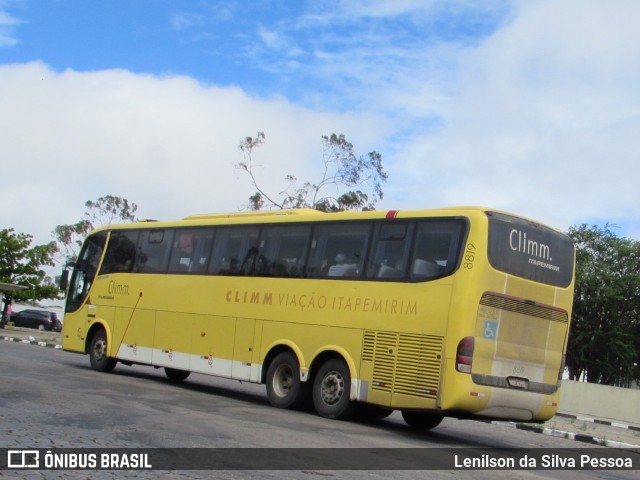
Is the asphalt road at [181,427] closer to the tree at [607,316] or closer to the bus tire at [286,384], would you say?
the bus tire at [286,384]

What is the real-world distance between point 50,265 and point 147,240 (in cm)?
4015

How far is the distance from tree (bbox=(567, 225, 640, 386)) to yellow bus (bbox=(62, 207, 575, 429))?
3653 cm

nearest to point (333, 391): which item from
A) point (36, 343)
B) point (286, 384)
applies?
point (286, 384)

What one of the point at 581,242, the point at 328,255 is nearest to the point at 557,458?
the point at 328,255

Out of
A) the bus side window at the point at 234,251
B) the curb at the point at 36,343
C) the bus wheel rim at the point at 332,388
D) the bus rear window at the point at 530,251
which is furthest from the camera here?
the curb at the point at 36,343

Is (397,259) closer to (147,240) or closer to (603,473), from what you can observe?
(603,473)

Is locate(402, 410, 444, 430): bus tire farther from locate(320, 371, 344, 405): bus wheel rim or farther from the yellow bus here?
locate(320, 371, 344, 405): bus wheel rim

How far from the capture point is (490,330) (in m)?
12.4

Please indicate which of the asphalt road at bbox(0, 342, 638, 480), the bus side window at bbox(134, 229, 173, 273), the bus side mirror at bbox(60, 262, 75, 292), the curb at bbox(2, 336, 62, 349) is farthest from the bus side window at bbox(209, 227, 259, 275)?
the curb at bbox(2, 336, 62, 349)

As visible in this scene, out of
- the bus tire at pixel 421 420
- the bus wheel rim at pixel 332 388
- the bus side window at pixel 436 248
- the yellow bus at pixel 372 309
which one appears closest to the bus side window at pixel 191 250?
the yellow bus at pixel 372 309

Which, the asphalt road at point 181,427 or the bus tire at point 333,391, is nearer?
the asphalt road at point 181,427

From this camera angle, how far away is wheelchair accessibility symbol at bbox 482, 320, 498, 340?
12305 mm

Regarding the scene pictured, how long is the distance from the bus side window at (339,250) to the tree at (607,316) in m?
37.6

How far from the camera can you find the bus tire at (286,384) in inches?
575
